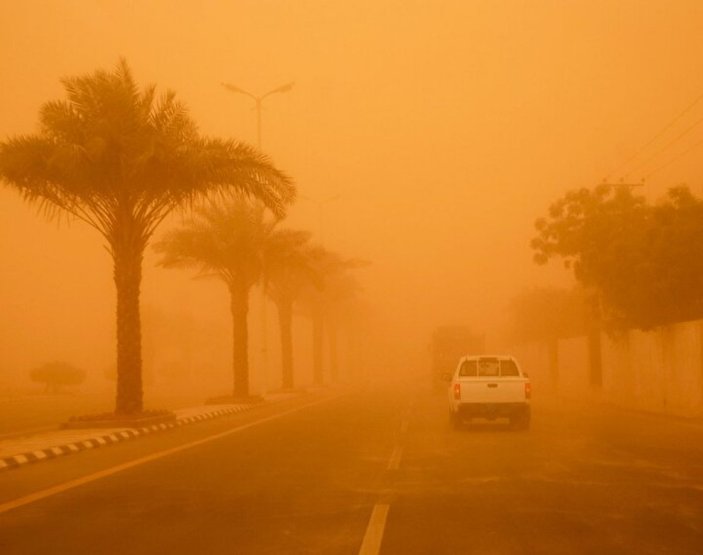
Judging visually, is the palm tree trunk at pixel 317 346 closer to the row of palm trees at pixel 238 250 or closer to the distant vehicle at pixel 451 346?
the distant vehicle at pixel 451 346

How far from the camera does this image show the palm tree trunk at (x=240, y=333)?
4062cm

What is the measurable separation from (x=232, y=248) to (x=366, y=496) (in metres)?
27.7

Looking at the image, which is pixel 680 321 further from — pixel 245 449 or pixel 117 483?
pixel 117 483

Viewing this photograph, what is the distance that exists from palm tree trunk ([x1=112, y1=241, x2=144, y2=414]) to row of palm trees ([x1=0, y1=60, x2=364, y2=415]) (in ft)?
0.09

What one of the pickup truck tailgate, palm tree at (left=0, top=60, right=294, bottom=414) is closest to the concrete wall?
the pickup truck tailgate

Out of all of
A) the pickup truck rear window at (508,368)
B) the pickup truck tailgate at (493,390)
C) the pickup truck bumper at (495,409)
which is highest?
the pickup truck rear window at (508,368)

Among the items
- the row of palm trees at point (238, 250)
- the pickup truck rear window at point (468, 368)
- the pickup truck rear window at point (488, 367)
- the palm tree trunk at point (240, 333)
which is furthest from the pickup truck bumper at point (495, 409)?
the palm tree trunk at point (240, 333)

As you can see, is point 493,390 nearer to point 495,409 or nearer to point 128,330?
point 495,409

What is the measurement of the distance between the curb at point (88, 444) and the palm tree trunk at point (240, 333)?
32.3ft

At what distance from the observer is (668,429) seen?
24.0m

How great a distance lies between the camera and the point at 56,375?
6625 centimetres

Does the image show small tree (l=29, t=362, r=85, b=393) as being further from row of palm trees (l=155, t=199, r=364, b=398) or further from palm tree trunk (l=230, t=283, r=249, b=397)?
palm tree trunk (l=230, t=283, r=249, b=397)

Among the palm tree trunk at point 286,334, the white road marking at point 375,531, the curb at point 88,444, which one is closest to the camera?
the white road marking at point 375,531

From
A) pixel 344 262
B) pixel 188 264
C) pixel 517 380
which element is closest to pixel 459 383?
pixel 517 380
